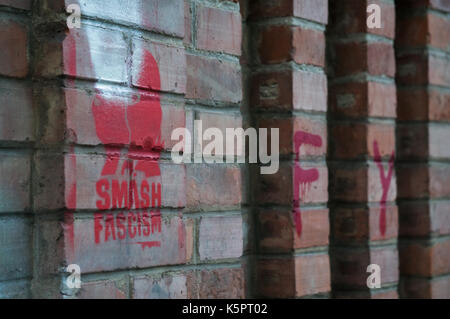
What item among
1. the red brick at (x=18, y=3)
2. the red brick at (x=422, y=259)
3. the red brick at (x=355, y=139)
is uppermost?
the red brick at (x=18, y=3)

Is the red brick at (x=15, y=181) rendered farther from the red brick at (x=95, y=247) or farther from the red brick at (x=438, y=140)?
the red brick at (x=438, y=140)

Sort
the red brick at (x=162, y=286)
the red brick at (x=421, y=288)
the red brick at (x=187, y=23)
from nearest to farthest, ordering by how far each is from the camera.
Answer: the red brick at (x=162, y=286)
the red brick at (x=187, y=23)
the red brick at (x=421, y=288)

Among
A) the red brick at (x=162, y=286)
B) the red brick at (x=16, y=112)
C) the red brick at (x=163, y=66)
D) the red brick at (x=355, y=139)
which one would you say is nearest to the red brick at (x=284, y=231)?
the red brick at (x=355, y=139)

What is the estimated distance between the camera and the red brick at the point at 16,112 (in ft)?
3.75

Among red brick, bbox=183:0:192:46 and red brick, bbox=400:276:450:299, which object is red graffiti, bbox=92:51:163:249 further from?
red brick, bbox=400:276:450:299

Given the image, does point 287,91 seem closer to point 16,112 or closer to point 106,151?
point 106,151

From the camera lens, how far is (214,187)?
1.48 metres

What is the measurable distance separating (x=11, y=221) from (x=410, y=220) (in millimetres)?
1292

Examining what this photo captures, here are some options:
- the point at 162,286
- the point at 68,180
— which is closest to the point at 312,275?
the point at 162,286

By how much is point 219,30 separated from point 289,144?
0.32 meters

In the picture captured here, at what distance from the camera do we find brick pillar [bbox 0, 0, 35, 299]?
1.14m

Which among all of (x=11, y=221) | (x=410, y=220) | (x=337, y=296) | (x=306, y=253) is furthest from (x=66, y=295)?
(x=410, y=220)

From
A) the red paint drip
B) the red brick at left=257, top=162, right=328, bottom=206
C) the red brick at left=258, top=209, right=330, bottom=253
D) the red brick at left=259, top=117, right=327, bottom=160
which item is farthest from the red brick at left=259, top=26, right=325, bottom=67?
the red paint drip

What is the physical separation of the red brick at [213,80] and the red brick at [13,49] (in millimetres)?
373
